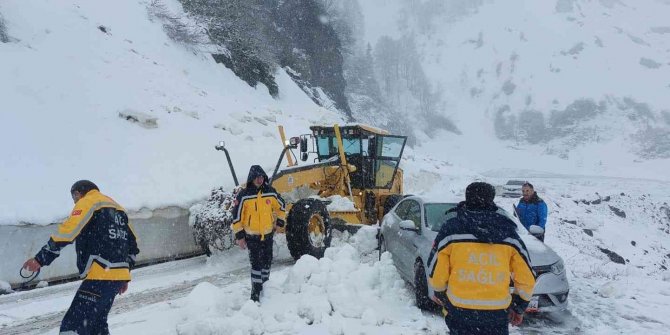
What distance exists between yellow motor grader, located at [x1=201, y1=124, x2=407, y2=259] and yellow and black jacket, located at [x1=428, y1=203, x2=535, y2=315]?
5.29 metres

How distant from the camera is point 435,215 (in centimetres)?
718

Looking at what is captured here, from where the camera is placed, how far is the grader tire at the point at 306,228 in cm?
840

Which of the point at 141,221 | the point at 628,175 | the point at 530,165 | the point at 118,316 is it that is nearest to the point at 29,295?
the point at 118,316

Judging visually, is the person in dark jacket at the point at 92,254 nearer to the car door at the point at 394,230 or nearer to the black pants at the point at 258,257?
the black pants at the point at 258,257

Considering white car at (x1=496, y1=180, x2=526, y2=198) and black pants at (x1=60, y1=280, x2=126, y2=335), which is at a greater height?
black pants at (x1=60, y1=280, x2=126, y2=335)

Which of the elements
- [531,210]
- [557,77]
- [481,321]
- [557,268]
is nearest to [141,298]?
[481,321]

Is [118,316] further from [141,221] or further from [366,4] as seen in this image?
[366,4]

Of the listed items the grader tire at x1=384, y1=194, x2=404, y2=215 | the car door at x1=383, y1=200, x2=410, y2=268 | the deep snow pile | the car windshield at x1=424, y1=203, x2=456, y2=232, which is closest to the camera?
the deep snow pile

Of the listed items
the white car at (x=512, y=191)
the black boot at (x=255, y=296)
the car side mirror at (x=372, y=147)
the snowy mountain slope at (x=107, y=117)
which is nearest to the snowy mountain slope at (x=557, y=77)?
the white car at (x=512, y=191)

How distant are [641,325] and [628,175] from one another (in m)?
56.0

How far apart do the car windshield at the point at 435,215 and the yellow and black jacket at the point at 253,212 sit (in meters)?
2.22

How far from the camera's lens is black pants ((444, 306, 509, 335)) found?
10.5 ft

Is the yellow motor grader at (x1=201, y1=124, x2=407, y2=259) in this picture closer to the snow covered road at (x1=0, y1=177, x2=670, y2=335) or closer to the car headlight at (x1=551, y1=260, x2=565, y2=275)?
the snow covered road at (x1=0, y1=177, x2=670, y2=335)

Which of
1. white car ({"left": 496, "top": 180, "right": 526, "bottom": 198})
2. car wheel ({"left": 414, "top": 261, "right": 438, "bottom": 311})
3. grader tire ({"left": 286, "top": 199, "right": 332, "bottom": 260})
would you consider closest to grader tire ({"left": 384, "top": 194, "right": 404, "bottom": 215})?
grader tire ({"left": 286, "top": 199, "right": 332, "bottom": 260})
